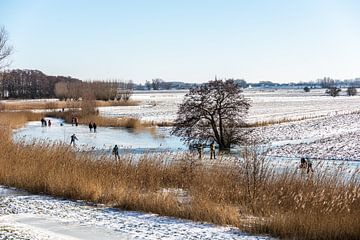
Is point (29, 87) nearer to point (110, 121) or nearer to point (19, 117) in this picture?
point (19, 117)

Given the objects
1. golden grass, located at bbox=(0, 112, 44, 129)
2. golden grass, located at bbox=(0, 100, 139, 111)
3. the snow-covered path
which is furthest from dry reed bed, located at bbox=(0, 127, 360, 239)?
golden grass, located at bbox=(0, 100, 139, 111)

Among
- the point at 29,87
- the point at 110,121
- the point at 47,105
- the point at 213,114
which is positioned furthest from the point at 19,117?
the point at 29,87

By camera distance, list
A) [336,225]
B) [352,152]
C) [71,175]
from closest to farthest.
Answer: [336,225], [71,175], [352,152]

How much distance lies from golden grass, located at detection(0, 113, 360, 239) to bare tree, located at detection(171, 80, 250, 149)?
19.9 metres

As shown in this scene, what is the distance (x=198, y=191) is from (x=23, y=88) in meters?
157

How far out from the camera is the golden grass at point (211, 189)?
8.20 metres

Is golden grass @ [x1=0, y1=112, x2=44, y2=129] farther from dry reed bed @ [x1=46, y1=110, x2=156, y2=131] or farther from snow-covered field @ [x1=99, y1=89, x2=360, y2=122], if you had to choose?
snow-covered field @ [x1=99, y1=89, x2=360, y2=122]

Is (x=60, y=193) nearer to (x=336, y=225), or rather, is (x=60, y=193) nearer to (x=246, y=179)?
(x=246, y=179)

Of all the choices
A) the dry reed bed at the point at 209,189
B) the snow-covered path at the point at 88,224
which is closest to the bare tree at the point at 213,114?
the dry reed bed at the point at 209,189

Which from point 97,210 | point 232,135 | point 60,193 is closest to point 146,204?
point 97,210

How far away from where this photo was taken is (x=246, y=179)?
431 inches

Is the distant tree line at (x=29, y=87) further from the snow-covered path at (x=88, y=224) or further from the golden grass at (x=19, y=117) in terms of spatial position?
the snow-covered path at (x=88, y=224)

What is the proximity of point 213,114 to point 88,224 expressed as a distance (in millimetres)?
27448

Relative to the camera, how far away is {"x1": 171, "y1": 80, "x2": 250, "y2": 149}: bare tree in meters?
35.5
